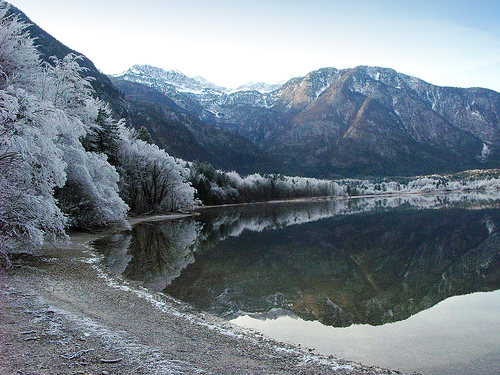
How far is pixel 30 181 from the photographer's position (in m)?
17.5

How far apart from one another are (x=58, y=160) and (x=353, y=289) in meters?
16.1

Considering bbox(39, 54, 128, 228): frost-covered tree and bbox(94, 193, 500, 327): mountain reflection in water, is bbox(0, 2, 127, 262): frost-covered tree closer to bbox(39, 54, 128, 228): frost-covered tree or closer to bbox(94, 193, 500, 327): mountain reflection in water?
bbox(39, 54, 128, 228): frost-covered tree

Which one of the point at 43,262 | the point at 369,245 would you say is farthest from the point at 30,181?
the point at 369,245

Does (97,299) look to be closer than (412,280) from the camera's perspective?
Yes

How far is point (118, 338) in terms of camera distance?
9258 millimetres

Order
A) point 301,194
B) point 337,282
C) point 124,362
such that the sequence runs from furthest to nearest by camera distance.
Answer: point 301,194, point 337,282, point 124,362

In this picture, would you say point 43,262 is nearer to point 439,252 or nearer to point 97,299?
point 97,299

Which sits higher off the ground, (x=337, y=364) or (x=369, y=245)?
(x=337, y=364)

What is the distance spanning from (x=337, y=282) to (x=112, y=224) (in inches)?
1045

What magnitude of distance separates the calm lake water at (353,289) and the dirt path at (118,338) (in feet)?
5.39

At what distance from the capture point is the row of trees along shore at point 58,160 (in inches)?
642

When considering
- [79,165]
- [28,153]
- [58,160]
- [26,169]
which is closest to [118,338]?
[28,153]

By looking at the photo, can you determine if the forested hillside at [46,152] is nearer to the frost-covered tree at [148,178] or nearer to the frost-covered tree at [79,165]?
the frost-covered tree at [79,165]

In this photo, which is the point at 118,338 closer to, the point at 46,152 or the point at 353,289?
the point at 46,152
